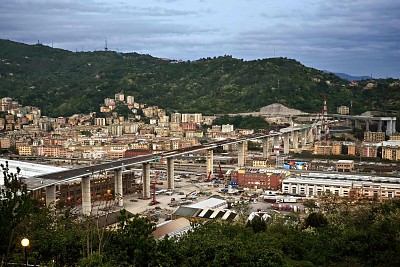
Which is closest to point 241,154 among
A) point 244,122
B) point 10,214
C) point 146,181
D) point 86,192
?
point 146,181

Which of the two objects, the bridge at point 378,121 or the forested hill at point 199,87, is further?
the forested hill at point 199,87

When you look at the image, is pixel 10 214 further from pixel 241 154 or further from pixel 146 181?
pixel 241 154

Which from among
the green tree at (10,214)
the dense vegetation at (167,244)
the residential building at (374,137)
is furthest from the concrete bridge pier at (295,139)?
the green tree at (10,214)

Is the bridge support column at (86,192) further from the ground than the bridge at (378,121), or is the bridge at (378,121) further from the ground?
the bridge at (378,121)

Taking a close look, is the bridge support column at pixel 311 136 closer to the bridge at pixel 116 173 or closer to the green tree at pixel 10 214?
the bridge at pixel 116 173

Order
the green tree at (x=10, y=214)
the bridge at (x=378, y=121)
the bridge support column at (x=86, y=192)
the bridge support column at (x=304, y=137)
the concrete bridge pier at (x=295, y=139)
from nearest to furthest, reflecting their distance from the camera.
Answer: the green tree at (x=10, y=214) → the bridge support column at (x=86, y=192) → the concrete bridge pier at (x=295, y=139) → the bridge support column at (x=304, y=137) → the bridge at (x=378, y=121)

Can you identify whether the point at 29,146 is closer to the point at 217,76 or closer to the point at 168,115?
the point at 168,115

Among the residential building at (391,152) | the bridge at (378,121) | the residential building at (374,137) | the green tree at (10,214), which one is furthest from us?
the bridge at (378,121)

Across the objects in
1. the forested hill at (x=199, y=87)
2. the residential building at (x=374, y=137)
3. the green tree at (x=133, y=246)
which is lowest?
the residential building at (x=374, y=137)
